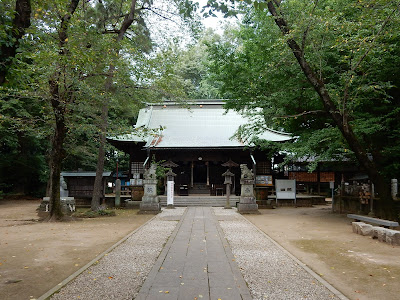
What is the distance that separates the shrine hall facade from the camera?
1842cm

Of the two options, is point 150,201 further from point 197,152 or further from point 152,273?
point 152,273

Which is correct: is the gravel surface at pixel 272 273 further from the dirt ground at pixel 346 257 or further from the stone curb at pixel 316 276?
the dirt ground at pixel 346 257

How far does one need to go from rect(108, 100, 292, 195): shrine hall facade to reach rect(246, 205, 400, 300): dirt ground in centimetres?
901

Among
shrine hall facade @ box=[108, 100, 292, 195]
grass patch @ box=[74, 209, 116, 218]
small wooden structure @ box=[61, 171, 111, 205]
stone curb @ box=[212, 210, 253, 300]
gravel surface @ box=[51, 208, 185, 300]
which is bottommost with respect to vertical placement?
grass patch @ box=[74, 209, 116, 218]

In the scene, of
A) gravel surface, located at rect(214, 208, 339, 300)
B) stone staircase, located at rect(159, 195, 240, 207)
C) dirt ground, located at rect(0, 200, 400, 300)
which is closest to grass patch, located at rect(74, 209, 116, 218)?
dirt ground, located at rect(0, 200, 400, 300)

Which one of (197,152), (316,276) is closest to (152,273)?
(316,276)

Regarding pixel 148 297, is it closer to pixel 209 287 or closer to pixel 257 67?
pixel 209 287

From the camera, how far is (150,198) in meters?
13.7

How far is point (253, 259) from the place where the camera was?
5527 millimetres

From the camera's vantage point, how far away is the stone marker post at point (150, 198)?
13555 millimetres

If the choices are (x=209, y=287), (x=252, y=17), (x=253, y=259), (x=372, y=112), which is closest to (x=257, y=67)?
Result: (x=252, y=17)

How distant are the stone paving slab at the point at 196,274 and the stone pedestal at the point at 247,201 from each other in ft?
21.6

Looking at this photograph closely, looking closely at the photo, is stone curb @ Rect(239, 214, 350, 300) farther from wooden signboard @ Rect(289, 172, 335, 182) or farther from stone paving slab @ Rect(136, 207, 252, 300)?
wooden signboard @ Rect(289, 172, 335, 182)

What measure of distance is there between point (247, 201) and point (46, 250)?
937 cm
